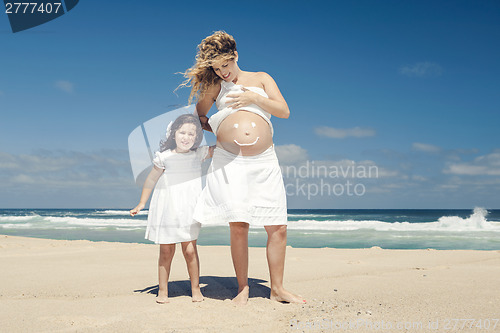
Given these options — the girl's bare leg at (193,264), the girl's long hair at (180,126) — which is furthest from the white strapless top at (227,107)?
the girl's bare leg at (193,264)

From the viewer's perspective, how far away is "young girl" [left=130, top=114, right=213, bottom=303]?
3463 mm

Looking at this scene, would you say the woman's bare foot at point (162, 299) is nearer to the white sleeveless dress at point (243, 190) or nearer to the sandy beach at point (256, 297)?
the sandy beach at point (256, 297)

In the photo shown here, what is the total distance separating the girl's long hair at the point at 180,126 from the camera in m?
3.68

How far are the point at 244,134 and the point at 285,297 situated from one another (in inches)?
58.5

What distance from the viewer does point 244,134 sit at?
3477 millimetres

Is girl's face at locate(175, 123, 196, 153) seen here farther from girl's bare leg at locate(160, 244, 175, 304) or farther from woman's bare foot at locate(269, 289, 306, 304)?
woman's bare foot at locate(269, 289, 306, 304)

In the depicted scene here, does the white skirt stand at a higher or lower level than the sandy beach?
higher

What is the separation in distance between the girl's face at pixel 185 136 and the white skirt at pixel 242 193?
1.04 feet

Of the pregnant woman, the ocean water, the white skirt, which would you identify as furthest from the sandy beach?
the ocean water

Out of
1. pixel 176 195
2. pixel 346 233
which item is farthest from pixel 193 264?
pixel 346 233

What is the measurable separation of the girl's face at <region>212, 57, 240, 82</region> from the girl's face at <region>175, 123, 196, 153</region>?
0.54 metres

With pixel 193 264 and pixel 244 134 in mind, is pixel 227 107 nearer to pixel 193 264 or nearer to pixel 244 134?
pixel 244 134

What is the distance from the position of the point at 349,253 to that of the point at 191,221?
4491mm

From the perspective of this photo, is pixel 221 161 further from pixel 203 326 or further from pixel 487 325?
pixel 487 325
